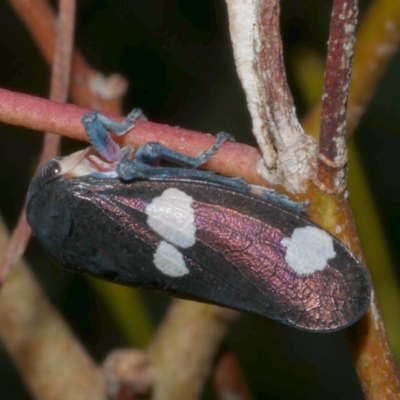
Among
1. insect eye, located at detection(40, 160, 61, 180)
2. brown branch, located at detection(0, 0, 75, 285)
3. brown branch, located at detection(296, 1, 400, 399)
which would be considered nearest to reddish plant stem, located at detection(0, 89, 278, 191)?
brown branch, located at detection(296, 1, 400, 399)

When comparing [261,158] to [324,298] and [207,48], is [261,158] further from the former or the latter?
[207,48]

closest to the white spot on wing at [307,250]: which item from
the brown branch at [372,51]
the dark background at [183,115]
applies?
the brown branch at [372,51]

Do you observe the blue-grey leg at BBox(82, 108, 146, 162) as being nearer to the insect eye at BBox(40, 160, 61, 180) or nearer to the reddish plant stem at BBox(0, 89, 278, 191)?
the reddish plant stem at BBox(0, 89, 278, 191)

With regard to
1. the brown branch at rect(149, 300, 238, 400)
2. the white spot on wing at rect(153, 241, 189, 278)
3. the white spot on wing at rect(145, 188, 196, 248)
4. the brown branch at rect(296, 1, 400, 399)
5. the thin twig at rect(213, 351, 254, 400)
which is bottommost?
the thin twig at rect(213, 351, 254, 400)

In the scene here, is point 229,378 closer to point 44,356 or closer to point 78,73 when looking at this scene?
point 44,356

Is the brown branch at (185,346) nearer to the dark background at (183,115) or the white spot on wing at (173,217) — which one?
the white spot on wing at (173,217)

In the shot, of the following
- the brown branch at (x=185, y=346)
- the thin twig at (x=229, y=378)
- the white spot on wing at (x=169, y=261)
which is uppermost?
the white spot on wing at (x=169, y=261)
